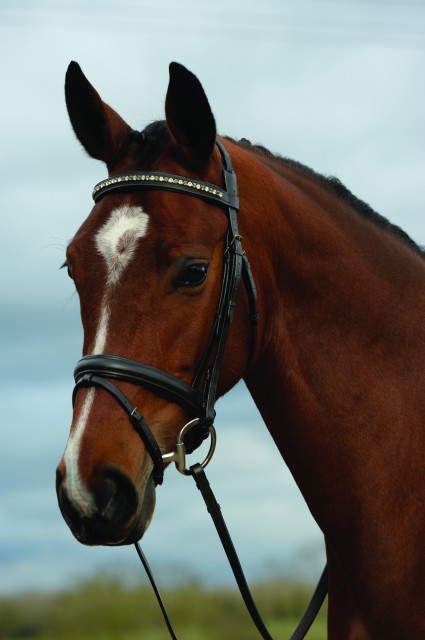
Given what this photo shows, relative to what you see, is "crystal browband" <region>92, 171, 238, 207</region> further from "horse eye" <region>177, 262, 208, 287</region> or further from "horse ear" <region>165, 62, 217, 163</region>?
"horse eye" <region>177, 262, 208, 287</region>

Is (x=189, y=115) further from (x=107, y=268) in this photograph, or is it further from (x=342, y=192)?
(x=342, y=192)

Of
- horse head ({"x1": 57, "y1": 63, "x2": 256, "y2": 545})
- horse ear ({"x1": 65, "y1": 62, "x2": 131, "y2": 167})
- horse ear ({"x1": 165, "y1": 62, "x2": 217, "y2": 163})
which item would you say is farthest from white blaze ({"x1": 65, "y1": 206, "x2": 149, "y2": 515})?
horse ear ({"x1": 65, "y1": 62, "x2": 131, "y2": 167})

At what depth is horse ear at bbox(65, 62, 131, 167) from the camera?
205 inches

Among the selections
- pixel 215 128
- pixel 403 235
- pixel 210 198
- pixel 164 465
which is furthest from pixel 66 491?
pixel 403 235

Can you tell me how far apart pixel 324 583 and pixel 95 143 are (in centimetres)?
307

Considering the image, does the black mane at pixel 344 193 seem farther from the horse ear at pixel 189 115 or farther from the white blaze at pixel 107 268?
the white blaze at pixel 107 268

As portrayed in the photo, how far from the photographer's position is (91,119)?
532cm

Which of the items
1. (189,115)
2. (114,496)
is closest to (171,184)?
(189,115)

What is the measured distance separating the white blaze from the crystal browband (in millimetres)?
188

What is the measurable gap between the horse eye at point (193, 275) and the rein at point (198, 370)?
0.59 feet

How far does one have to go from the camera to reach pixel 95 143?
17.4ft

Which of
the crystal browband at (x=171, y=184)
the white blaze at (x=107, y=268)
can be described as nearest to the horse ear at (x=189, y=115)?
the crystal browband at (x=171, y=184)

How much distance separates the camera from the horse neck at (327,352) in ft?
16.3

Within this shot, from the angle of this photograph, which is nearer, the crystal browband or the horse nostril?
the horse nostril
